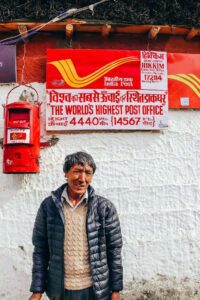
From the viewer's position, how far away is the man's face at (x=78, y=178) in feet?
8.92

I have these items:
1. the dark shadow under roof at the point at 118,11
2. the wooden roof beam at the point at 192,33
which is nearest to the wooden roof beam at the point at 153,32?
the dark shadow under roof at the point at 118,11

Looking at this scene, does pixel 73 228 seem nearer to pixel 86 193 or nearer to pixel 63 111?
pixel 86 193

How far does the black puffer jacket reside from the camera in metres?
2.64

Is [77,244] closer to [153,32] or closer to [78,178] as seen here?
[78,178]

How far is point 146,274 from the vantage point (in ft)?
14.2

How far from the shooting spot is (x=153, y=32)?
4.41 metres

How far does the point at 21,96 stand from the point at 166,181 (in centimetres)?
206

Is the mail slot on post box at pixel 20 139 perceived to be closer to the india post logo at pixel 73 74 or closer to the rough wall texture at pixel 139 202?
the rough wall texture at pixel 139 202

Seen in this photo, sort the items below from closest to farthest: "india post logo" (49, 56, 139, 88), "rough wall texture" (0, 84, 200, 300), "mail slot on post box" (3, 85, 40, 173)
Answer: "mail slot on post box" (3, 85, 40, 173) < "rough wall texture" (0, 84, 200, 300) < "india post logo" (49, 56, 139, 88)

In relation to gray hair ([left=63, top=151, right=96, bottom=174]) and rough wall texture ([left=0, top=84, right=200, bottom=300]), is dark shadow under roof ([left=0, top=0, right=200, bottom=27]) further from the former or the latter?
gray hair ([left=63, top=151, right=96, bottom=174])

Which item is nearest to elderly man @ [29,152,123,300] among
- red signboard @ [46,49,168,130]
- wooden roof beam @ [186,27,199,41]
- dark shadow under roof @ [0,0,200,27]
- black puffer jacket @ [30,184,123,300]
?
black puffer jacket @ [30,184,123,300]

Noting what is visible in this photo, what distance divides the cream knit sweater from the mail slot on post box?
1.43 m

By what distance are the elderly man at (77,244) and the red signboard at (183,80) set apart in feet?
7.16

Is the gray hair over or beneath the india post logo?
beneath
